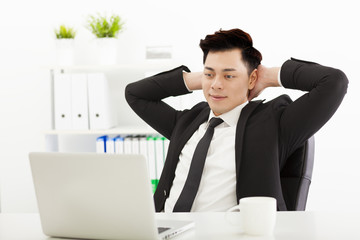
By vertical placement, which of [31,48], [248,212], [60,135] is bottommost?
[60,135]

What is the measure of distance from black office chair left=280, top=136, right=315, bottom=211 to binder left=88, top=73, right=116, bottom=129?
1.85 meters

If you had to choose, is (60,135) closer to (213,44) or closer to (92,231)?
(213,44)

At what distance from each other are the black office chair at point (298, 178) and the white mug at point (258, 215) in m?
0.69

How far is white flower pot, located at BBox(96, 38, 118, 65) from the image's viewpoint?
3650mm

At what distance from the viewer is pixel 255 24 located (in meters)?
3.68

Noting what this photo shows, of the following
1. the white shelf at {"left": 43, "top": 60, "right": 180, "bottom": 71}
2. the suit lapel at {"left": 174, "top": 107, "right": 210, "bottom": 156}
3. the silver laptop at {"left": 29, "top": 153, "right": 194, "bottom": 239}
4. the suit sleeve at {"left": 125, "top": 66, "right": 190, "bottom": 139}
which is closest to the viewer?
the silver laptop at {"left": 29, "top": 153, "right": 194, "bottom": 239}

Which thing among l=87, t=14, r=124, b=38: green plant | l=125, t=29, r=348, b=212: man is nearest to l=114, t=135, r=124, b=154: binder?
l=87, t=14, r=124, b=38: green plant

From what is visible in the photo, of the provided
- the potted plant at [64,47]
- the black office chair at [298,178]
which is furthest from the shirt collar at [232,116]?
the potted plant at [64,47]

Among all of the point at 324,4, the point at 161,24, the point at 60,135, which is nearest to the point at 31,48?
the point at 60,135

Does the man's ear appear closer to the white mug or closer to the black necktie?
the black necktie

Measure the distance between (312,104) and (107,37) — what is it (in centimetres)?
202

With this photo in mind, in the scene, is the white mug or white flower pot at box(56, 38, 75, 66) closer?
the white mug

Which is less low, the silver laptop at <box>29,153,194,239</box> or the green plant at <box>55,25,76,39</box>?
the green plant at <box>55,25,76,39</box>

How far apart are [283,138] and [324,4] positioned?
191 centimetres
